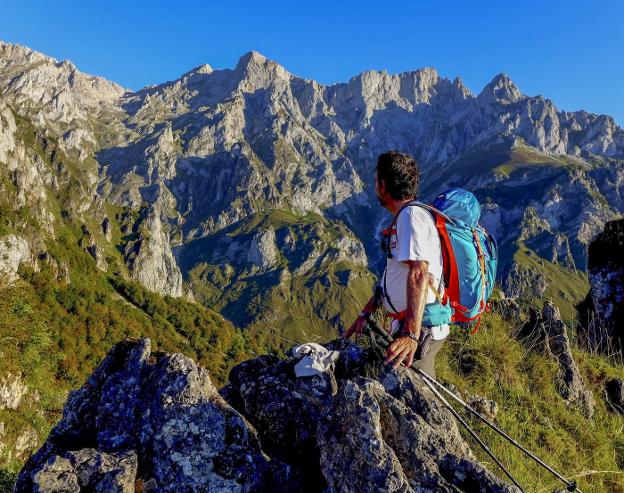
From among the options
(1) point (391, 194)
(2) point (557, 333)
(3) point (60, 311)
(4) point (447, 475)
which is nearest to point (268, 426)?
(4) point (447, 475)

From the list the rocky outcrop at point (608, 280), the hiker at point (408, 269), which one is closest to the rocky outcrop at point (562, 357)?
the rocky outcrop at point (608, 280)

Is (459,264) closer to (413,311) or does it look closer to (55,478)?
(413,311)

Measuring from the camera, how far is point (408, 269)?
206 inches

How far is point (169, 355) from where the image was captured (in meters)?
5.86

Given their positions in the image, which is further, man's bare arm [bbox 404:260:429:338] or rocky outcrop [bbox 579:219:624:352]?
rocky outcrop [bbox 579:219:624:352]

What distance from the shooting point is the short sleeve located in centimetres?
498

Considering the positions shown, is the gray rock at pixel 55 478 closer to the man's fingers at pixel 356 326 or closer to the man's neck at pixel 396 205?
the man's fingers at pixel 356 326

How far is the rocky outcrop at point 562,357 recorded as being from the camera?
8727 mm

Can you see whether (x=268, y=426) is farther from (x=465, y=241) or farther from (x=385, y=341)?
(x=465, y=241)

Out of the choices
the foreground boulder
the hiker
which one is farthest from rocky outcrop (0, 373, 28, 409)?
the hiker

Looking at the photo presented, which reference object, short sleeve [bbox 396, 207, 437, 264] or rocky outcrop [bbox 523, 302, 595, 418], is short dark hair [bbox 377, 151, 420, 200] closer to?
short sleeve [bbox 396, 207, 437, 264]

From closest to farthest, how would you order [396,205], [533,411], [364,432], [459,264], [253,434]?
[364,432] < [253,434] < [459,264] < [396,205] < [533,411]

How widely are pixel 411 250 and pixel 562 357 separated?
729 cm


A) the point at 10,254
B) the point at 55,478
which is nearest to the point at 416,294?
the point at 55,478
